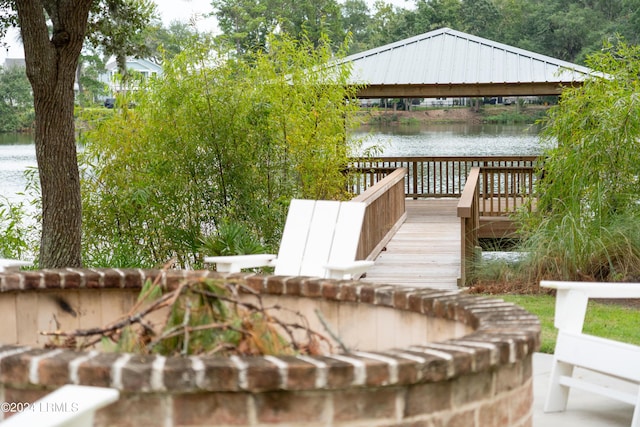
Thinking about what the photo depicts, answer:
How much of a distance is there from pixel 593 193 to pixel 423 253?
2177 millimetres

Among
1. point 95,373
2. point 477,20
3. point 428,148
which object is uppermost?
point 477,20

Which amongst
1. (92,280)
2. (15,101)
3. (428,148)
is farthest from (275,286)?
(15,101)

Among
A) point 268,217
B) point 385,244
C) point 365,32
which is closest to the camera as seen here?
point 268,217

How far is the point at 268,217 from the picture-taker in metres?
9.54

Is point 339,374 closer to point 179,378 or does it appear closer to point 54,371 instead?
point 179,378

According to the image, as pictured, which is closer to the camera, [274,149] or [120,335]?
[120,335]

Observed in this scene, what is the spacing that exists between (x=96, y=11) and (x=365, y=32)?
40.7 m

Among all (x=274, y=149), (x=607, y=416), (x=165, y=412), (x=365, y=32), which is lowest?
(x=607, y=416)

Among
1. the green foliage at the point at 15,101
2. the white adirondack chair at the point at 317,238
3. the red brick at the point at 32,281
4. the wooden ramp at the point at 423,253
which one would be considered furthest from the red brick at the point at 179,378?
the green foliage at the point at 15,101

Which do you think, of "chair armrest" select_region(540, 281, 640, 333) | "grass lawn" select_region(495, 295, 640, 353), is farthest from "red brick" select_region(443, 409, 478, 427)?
"grass lawn" select_region(495, 295, 640, 353)

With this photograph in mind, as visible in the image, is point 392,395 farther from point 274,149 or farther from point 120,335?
point 274,149

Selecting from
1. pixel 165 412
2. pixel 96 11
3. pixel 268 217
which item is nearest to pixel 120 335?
pixel 165 412

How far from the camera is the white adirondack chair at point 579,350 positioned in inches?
176

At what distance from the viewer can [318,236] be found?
19.7 ft
